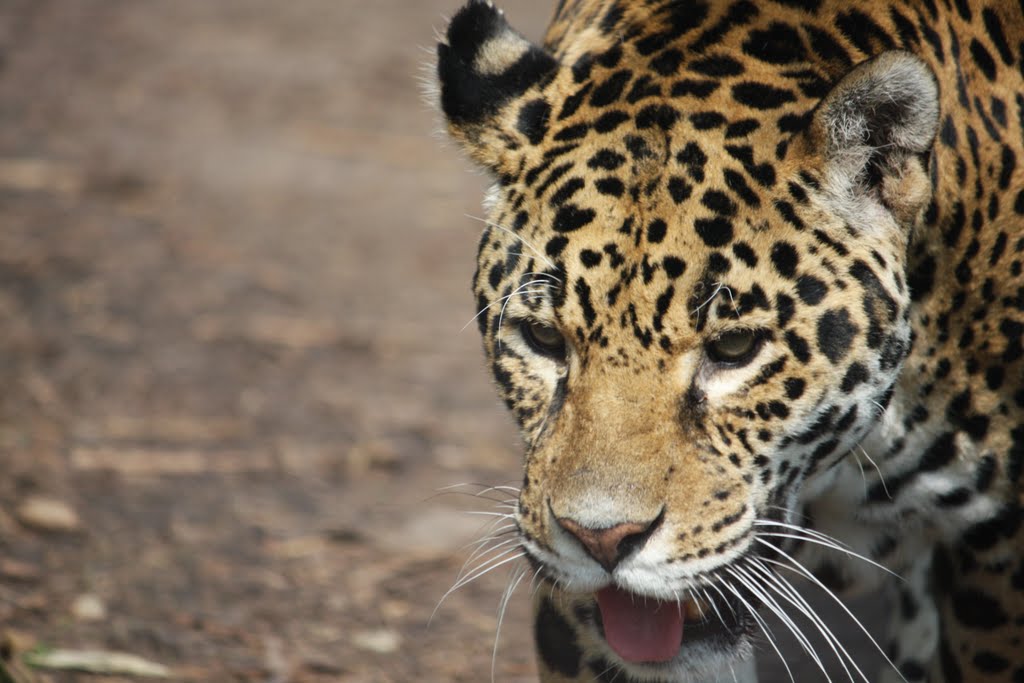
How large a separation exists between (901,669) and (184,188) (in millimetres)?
8114

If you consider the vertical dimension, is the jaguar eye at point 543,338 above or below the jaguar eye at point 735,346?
above

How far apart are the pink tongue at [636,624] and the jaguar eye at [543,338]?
0.73 meters

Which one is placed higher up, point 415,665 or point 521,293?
point 521,293

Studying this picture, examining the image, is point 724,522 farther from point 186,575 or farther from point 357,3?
point 357,3

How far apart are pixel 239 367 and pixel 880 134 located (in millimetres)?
6068

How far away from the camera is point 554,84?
170 inches

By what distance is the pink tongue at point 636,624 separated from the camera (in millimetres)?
4109

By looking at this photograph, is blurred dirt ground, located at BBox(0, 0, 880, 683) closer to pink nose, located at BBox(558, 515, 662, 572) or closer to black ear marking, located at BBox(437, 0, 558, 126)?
black ear marking, located at BBox(437, 0, 558, 126)

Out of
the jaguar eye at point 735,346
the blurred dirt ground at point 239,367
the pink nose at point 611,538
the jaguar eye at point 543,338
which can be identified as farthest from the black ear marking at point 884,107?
the blurred dirt ground at point 239,367

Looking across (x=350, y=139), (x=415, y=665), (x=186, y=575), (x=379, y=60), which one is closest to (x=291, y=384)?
(x=186, y=575)

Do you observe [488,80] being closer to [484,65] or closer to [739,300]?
[484,65]

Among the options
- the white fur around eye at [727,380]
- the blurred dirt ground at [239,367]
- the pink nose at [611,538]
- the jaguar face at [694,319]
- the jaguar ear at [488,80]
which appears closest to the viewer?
the pink nose at [611,538]

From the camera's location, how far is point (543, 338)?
411 centimetres

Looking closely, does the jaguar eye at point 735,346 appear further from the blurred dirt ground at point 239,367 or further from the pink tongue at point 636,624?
the blurred dirt ground at point 239,367
